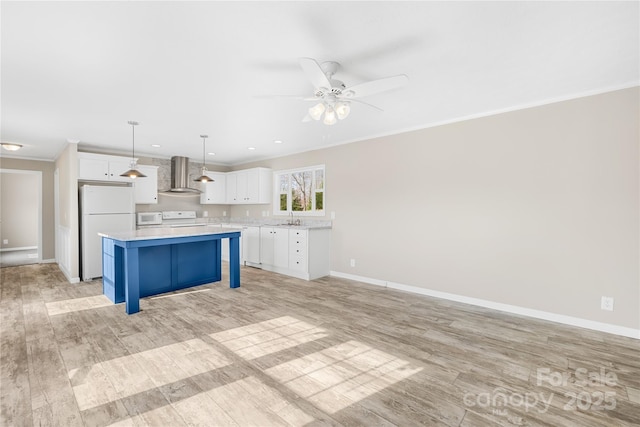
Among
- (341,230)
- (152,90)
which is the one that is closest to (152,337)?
(152,90)

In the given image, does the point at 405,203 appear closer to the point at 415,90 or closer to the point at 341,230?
the point at 341,230

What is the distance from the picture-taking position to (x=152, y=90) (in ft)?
9.61

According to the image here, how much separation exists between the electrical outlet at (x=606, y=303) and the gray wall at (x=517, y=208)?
39 mm

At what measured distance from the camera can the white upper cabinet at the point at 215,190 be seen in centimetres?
711

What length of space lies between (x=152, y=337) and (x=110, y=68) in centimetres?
243

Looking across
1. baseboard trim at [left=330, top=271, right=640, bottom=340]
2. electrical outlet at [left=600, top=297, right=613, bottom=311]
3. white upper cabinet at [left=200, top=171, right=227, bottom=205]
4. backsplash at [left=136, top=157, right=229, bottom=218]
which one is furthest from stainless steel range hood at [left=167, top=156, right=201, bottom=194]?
electrical outlet at [left=600, top=297, right=613, bottom=311]

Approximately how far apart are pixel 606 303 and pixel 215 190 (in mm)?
7064

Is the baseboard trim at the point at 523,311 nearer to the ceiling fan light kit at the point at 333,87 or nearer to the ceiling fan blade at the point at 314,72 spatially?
the ceiling fan light kit at the point at 333,87

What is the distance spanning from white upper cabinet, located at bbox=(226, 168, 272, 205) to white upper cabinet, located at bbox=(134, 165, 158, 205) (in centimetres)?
166

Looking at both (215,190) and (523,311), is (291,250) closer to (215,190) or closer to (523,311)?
(215,190)

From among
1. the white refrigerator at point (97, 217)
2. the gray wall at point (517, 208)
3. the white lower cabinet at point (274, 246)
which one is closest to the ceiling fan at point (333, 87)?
the gray wall at point (517, 208)

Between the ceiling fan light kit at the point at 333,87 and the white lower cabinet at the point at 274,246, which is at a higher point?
the ceiling fan light kit at the point at 333,87

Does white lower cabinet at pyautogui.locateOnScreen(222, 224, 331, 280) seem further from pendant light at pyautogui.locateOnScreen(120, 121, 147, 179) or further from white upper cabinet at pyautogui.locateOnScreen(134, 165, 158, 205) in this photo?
pendant light at pyautogui.locateOnScreen(120, 121, 147, 179)

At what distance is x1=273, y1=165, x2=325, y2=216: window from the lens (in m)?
5.71
